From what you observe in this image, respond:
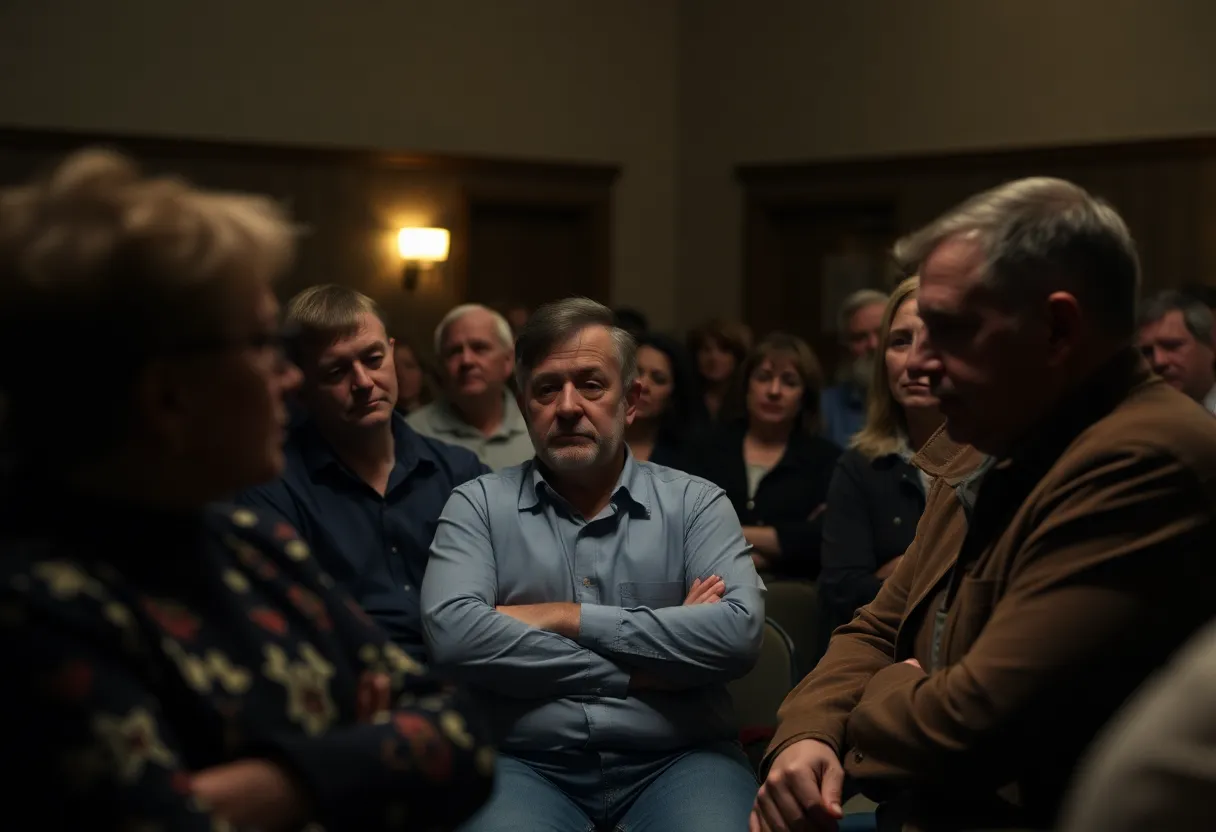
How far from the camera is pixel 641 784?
2.81 metres

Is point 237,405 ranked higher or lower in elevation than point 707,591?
higher

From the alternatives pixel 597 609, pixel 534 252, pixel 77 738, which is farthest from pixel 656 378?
pixel 534 252

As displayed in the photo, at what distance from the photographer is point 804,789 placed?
222 centimetres

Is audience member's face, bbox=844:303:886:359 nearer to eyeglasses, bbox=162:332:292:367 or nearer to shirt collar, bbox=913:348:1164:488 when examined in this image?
shirt collar, bbox=913:348:1164:488

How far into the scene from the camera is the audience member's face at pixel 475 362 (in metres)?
5.28

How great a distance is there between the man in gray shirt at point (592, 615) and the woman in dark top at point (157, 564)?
1.13 metres

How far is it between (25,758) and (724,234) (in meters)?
9.50

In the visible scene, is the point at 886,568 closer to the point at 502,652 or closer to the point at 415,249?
the point at 502,652

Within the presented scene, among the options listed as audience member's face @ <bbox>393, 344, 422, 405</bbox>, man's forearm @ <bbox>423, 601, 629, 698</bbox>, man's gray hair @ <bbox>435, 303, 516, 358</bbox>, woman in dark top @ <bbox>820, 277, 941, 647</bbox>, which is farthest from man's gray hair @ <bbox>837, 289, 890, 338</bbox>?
man's forearm @ <bbox>423, 601, 629, 698</bbox>

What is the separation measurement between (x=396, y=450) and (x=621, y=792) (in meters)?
1.05

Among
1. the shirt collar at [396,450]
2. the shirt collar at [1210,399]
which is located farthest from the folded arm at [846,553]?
the shirt collar at [1210,399]

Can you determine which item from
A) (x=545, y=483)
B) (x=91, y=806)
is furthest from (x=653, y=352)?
(x=91, y=806)

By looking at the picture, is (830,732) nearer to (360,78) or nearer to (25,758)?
(25,758)

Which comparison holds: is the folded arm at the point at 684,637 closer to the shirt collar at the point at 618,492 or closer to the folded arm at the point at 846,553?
the shirt collar at the point at 618,492
